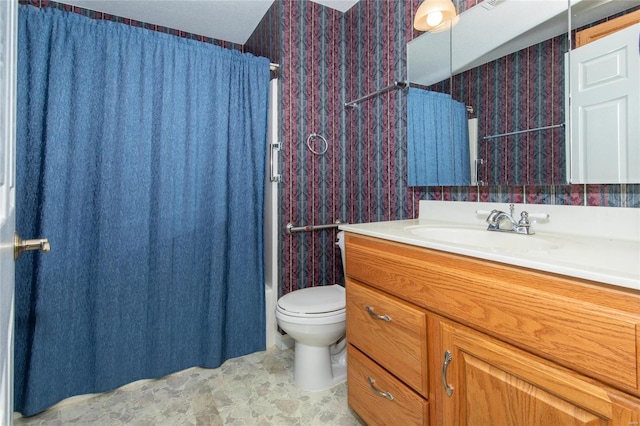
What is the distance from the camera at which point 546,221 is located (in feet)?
→ 3.92

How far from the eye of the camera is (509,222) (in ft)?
4.15

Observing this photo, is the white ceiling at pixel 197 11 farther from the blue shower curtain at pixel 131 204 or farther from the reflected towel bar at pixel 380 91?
the reflected towel bar at pixel 380 91

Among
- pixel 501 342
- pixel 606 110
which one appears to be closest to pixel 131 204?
pixel 501 342

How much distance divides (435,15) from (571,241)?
46.4 inches

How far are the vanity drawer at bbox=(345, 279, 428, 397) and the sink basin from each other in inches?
10.5

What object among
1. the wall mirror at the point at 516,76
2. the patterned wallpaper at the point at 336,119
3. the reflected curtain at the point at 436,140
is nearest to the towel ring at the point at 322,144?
the patterned wallpaper at the point at 336,119

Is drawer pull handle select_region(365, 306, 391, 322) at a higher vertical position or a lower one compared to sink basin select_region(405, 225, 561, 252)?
lower

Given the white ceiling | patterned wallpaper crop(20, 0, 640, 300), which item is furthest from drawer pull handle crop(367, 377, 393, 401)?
the white ceiling

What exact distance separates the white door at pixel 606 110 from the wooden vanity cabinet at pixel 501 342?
59cm

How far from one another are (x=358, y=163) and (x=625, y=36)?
1.36 meters

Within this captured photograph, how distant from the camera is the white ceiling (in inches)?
80.0

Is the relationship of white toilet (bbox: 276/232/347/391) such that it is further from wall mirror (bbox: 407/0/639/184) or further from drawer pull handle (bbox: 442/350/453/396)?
wall mirror (bbox: 407/0/639/184)

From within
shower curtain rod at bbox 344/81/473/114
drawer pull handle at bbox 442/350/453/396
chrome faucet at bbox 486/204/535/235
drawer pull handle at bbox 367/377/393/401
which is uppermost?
shower curtain rod at bbox 344/81/473/114

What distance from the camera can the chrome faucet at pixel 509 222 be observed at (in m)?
1.17
